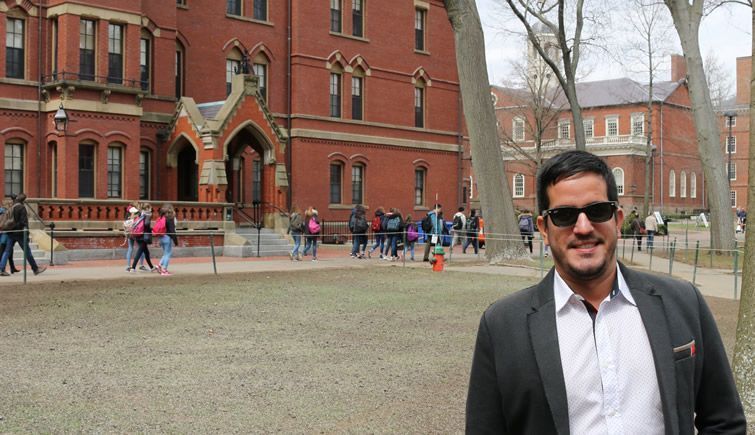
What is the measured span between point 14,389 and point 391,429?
3.73 meters

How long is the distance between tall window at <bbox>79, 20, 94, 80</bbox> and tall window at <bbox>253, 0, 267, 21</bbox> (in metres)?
8.81

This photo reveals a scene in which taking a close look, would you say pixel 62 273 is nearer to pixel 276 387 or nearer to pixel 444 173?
pixel 276 387

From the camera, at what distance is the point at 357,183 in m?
39.5

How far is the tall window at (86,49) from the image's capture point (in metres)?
28.7

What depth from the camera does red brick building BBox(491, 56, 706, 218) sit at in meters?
73.6

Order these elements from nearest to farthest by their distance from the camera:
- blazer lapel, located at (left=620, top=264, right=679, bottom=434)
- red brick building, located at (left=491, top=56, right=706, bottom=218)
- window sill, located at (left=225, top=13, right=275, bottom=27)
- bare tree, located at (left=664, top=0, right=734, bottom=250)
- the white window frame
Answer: blazer lapel, located at (left=620, top=264, right=679, bottom=434)
bare tree, located at (left=664, top=0, right=734, bottom=250)
window sill, located at (left=225, top=13, right=275, bottom=27)
red brick building, located at (left=491, top=56, right=706, bottom=218)
the white window frame

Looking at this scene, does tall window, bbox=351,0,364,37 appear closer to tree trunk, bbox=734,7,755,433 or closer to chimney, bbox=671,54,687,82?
tree trunk, bbox=734,7,755,433

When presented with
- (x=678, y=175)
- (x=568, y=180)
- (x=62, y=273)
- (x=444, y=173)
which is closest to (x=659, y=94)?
(x=678, y=175)

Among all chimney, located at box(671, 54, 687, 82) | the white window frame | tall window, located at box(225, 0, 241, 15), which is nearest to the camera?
tall window, located at box(225, 0, 241, 15)

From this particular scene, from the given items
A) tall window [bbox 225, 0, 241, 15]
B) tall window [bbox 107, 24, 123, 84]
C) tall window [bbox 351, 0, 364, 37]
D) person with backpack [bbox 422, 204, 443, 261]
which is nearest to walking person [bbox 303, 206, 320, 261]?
person with backpack [bbox 422, 204, 443, 261]

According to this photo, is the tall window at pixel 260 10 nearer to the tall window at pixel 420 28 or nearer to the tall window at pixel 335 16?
the tall window at pixel 335 16

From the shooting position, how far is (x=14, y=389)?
8.25 m

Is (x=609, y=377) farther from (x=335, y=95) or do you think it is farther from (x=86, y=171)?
(x=335, y=95)

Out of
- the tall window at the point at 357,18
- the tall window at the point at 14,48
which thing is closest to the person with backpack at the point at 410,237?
the tall window at the point at 357,18
